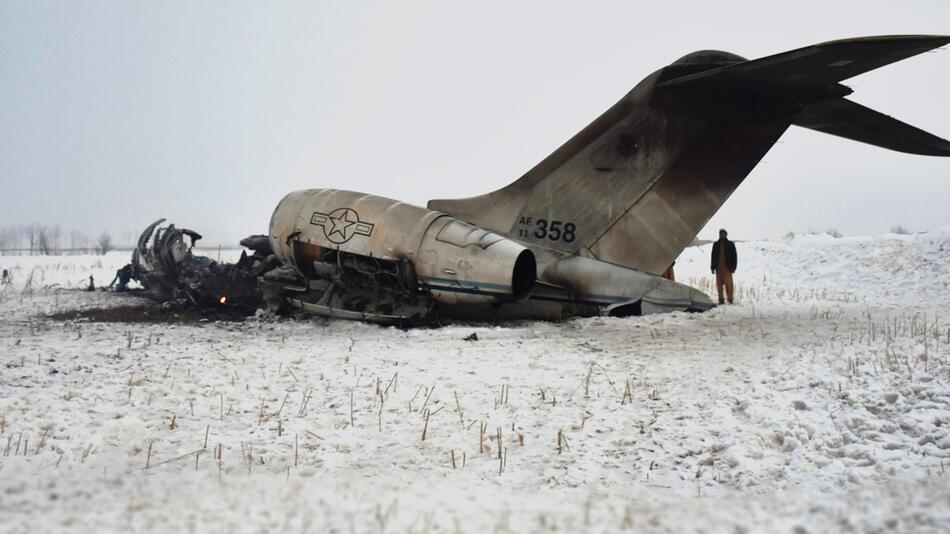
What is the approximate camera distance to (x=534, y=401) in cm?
A: 543

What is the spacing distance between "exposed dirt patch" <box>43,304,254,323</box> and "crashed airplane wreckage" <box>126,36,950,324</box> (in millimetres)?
1956

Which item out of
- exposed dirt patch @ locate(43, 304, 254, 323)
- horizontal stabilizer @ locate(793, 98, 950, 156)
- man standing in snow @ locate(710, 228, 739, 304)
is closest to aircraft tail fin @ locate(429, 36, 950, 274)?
horizontal stabilizer @ locate(793, 98, 950, 156)

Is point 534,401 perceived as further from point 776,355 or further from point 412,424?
point 776,355

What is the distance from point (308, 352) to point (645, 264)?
5401 millimetres

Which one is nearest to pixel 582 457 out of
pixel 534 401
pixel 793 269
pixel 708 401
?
pixel 534 401

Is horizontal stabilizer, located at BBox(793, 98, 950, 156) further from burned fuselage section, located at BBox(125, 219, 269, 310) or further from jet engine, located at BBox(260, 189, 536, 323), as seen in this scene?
burned fuselage section, located at BBox(125, 219, 269, 310)

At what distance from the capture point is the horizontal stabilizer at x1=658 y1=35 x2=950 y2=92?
5988 mm

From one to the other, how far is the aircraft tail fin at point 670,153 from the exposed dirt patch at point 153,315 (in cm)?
602

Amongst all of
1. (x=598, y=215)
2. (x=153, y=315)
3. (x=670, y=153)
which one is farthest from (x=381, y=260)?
(x=153, y=315)

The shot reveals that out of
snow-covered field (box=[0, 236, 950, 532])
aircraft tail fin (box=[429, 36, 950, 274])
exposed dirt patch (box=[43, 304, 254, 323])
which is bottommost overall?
snow-covered field (box=[0, 236, 950, 532])

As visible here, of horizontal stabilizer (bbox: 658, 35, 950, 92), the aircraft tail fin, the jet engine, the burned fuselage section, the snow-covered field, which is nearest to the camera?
the snow-covered field

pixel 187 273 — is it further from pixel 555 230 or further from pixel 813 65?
pixel 813 65

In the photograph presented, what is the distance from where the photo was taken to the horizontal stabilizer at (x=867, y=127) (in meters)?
8.87

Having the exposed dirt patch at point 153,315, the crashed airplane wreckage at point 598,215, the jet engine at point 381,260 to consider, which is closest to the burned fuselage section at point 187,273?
the exposed dirt patch at point 153,315
